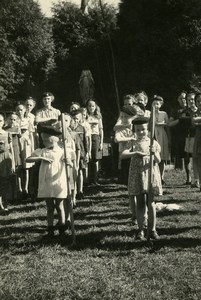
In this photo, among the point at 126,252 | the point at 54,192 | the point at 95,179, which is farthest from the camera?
the point at 95,179

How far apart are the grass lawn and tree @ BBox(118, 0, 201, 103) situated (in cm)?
2269

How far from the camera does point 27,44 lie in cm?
4219

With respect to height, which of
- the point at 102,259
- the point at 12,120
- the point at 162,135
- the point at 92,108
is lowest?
the point at 102,259

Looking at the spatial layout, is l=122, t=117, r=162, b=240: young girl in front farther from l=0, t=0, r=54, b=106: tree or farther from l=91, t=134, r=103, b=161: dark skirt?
l=0, t=0, r=54, b=106: tree

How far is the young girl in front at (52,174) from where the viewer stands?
7516mm

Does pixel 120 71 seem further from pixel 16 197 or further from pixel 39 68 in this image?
pixel 16 197

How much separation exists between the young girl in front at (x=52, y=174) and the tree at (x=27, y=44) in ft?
108

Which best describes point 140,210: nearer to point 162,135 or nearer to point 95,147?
point 162,135

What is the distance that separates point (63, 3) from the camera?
4203 cm

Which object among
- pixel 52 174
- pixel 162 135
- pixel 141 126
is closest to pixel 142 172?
pixel 141 126

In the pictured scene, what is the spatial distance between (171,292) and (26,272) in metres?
1.81

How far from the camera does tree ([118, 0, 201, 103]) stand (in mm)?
31594

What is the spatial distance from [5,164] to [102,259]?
453 centimetres

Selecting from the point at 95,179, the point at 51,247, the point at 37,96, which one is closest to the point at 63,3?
the point at 37,96
